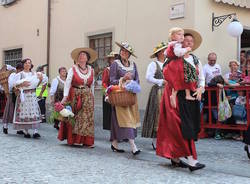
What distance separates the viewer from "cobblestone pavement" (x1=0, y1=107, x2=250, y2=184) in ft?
15.9

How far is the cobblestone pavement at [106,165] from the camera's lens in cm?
486

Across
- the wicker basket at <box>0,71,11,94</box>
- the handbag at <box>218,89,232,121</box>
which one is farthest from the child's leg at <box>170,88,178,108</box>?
the wicker basket at <box>0,71,11,94</box>

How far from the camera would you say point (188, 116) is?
17.4ft

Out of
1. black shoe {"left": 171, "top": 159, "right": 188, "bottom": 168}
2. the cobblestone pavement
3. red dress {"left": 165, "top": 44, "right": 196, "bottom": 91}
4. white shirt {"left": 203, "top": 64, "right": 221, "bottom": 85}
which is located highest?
white shirt {"left": 203, "top": 64, "right": 221, "bottom": 85}

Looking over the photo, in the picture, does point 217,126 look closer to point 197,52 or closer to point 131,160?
point 197,52

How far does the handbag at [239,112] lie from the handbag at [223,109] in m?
0.11

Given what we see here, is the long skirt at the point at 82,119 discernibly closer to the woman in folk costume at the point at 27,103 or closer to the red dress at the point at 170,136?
the woman in folk costume at the point at 27,103

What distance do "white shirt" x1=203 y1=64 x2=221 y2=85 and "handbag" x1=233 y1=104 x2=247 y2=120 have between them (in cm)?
91

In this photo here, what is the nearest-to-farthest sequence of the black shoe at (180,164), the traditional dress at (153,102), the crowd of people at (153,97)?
the crowd of people at (153,97)
the black shoe at (180,164)
the traditional dress at (153,102)

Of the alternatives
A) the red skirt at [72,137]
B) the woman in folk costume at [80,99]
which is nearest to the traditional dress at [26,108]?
the red skirt at [72,137]

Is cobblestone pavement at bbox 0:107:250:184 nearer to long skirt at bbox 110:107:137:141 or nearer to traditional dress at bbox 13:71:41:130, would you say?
long skirt at bbox 110:107:137:141

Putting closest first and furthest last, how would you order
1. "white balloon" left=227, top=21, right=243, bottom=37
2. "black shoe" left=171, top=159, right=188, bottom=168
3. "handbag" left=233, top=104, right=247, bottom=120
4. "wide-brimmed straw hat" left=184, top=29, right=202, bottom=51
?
"black shoe" left=171, top=159, right=188, bottom=168 → "wide-brimmed straw hat" left=184, top=29, right=202, bottom=51 → "handbag" left=233, top=104, right=247, bottom=120 → "white balloon" left=227, top=21, right=243, bottom=37

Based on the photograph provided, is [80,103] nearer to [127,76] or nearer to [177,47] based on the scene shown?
[127,76]

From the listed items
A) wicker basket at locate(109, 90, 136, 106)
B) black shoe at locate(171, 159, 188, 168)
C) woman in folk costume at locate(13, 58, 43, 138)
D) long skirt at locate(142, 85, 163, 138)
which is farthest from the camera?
woman in folk costume at locate(13, 58, 43, 138)
